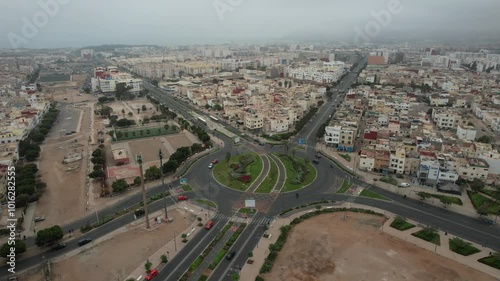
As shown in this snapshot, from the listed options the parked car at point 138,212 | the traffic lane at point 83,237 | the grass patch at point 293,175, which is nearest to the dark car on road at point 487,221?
the grass patch at point 293,175

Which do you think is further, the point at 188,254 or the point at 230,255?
the point at 188,254

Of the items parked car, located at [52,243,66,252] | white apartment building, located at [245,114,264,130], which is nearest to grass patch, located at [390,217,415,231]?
parked car, located at [52,243,66,252]

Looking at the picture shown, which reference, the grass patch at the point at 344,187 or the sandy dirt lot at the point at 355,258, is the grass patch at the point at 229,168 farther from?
the sandy dirt lot at the point at 355,258

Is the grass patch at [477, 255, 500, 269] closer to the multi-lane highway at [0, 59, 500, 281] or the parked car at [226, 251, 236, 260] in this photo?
the multi-lane highway at [0, 59, 500, 281]

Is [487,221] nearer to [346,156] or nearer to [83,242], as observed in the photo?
[346,156]

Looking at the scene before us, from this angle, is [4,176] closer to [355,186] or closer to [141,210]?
[141,210]

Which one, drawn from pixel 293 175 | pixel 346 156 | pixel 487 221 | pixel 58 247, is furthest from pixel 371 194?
pixel 58 247
